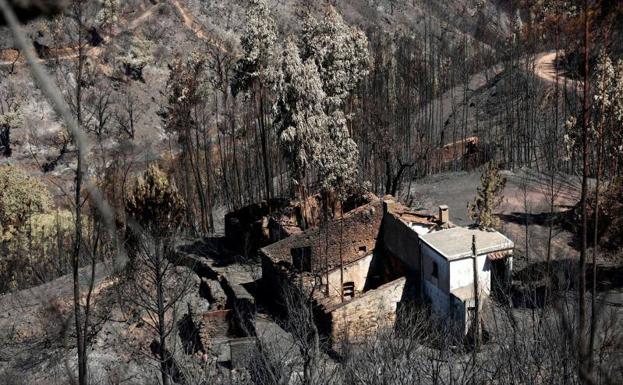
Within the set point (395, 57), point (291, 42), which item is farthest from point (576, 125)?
point (395, 57)

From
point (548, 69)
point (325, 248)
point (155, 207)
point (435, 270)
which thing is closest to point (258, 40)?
point (325, 248)

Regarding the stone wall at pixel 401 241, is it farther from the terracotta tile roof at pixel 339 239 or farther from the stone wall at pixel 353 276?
the stone wall at pixel 353 276

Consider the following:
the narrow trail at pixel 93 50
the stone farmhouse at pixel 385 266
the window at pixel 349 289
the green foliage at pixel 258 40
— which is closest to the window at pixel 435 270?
the stone farmhouse at pixel 385 266

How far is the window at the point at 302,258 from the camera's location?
1152 inches

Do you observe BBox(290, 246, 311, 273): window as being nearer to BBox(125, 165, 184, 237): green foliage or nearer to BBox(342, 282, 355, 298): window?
BBox(342, 282, 355, 298): window

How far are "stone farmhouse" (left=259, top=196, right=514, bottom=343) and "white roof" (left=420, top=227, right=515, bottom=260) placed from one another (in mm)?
33

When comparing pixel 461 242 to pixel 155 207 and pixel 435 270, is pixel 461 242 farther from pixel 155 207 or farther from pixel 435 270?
pixel 155 207

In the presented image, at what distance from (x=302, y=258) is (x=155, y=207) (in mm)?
6370

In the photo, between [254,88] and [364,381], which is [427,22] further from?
[364,381]

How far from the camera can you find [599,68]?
3503 cm

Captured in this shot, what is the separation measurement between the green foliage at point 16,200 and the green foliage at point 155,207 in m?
17.6

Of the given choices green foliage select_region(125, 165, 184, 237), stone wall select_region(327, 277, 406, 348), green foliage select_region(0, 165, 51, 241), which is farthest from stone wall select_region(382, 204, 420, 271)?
green foliage select_region(0, 165, 51, 241)

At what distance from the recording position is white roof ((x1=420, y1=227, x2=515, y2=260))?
25.3m

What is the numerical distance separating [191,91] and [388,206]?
62.7 ft
